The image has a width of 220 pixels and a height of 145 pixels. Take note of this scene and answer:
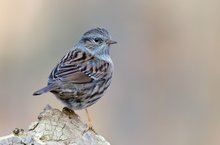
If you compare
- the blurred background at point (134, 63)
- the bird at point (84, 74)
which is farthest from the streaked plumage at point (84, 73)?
the blurred background at point (134, 63)

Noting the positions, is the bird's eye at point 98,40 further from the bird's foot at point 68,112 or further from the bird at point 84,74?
the bird's foot at point 68,112

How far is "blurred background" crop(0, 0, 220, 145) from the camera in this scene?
13.3 m

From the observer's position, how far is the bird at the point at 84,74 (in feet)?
26.5

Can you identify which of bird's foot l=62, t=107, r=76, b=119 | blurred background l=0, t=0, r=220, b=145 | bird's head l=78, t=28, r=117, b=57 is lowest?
blurred background l=0, t=0, r=220, b=145

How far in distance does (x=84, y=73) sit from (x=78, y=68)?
3.5 inches

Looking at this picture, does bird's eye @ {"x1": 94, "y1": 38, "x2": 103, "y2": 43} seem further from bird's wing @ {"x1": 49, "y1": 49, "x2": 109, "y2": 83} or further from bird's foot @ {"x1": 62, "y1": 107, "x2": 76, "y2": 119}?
bird's foot @ {"x1": 62, "y1": 107, "x2": 76, "y2": 119}

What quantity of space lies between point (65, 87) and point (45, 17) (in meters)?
7.57

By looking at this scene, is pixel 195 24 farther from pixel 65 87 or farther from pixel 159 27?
pixel 65 87

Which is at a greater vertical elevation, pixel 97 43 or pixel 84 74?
pixel 97 43

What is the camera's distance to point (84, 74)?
863cm

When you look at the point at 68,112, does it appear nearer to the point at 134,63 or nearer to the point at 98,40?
the point at 98,40

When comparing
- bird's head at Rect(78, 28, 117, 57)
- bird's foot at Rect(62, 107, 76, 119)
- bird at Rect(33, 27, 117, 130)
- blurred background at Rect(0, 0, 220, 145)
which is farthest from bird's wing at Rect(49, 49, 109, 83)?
blurred background at Rect(0, 0, 220, 145)

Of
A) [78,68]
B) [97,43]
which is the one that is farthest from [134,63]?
[78,68]

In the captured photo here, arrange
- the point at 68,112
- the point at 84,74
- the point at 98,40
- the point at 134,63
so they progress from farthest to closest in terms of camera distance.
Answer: the point at 134,63, the point at 98,40, the point at 84,74, the point at 68,112
